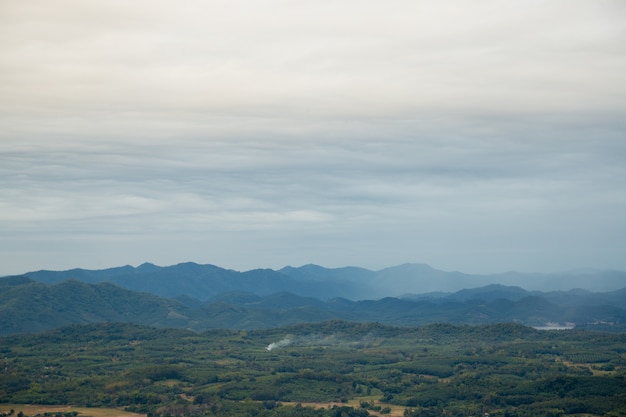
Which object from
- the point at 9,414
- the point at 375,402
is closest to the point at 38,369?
the point at 9,414

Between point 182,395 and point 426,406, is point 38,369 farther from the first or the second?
point 426,406

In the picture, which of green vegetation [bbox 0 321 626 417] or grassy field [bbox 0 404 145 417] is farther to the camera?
grassy field [bbox 0 404 145 417]

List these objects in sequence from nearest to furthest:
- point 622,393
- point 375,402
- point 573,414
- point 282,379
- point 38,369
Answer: point 573,414, point 622,393, point 375,402, point 282,379, point 38,369

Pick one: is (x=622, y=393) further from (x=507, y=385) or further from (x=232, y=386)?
(x=232, y=386)

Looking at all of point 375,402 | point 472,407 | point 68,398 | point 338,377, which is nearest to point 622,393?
point 472,407

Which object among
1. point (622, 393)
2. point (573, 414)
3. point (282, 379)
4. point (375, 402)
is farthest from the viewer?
point (282, 379)

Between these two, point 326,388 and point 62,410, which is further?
point 326,388

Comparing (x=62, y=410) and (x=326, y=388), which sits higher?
(x=326, y=388)

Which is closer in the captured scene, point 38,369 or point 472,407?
point 472,407

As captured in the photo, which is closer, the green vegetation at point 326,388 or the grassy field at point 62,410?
the green vegetation at point 326,388
